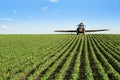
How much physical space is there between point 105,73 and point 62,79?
2.90 metres

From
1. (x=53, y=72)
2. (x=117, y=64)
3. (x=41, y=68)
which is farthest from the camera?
(x=117, y=64)

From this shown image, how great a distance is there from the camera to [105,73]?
42.4ft

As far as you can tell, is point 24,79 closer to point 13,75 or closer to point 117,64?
point 13,75

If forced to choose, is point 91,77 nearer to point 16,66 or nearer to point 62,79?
point 62,79

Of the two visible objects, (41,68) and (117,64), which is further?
(117,64)

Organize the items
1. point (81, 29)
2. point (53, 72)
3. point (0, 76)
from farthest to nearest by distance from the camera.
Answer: point (81, 29), point (53, 72), point (0, 76)

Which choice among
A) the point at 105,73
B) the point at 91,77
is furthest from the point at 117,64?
the point at 91,77

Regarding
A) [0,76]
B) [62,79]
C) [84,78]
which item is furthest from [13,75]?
[84,78]

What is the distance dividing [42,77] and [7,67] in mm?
3600

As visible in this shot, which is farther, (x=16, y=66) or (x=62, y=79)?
(x=16, y=66)

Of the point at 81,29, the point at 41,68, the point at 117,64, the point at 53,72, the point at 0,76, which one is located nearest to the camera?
the point at 0,76

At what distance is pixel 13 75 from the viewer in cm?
1232

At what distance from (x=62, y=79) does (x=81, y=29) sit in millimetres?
45528

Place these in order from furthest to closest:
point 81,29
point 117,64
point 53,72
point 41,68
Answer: point 81,29 → point 117,64 → point 41,68 → point 53,72
